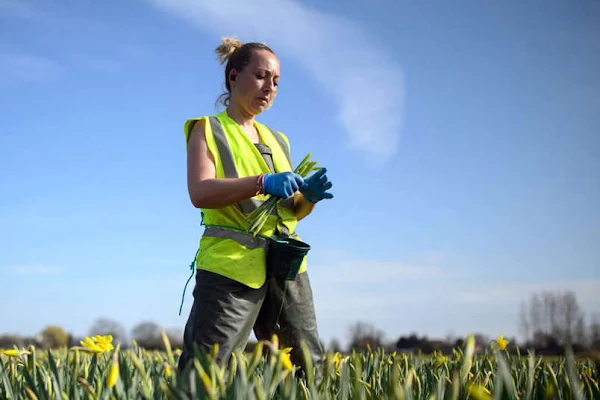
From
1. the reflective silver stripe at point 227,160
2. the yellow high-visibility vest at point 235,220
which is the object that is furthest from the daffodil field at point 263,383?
the reflective silver stripe at point 227,160

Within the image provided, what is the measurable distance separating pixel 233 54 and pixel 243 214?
33.7 inches

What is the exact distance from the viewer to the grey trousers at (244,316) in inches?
104

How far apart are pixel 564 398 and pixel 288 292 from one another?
3.87ft

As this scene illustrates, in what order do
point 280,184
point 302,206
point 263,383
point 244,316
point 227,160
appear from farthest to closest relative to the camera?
point 302,206, point 227,160, point 244,316, point 280,184, point 263,383

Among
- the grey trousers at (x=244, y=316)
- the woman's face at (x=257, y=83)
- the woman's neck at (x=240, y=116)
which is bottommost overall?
the grey trousers at (x=244, y=316)

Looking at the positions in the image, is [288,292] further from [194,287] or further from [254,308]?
[194,287]

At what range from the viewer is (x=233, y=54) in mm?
3191

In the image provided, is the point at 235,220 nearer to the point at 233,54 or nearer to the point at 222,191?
the point at 222,191

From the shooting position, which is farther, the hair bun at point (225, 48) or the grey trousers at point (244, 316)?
the hair bun at point (225, 48)

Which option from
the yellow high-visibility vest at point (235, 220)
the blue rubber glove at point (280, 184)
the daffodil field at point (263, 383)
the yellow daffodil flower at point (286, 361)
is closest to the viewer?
the daffodil field at point (263, 383)

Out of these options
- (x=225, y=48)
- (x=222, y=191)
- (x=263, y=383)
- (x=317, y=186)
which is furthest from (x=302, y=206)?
(x=263, y=383)

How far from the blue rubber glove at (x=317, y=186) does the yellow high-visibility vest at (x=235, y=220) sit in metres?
0.14

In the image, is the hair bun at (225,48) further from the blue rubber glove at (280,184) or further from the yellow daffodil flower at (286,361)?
the yellow daffodil flower at (286,361)

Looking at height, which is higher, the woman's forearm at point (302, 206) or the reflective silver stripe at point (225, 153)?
the reflective silver stripe at point (225, 153)
